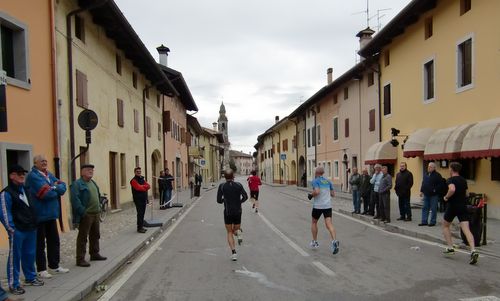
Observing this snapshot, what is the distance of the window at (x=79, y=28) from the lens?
14.6 m

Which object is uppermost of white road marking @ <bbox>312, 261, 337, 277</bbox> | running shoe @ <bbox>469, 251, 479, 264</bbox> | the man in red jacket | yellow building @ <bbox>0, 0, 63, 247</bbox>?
yellow building @ <bbox>0, 0, 63, 247</bbox>

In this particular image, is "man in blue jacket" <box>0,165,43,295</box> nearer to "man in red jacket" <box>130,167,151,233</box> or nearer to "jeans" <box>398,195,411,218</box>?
"man in red jacket" <box>130,167,151,233</box>

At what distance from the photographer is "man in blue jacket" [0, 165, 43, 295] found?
612 cm

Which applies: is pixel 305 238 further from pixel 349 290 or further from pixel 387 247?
pixel 349 290

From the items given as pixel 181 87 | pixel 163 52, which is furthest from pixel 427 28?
pixel 163 52

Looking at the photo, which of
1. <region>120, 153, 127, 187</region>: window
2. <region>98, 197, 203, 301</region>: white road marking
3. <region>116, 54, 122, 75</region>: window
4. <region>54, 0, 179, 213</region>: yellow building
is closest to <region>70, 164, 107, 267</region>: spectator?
<region>98, 197, 203, 301</region>: white road marking

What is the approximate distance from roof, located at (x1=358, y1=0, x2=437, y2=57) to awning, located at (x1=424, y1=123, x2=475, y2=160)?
4.76 metres

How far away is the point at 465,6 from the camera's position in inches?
610

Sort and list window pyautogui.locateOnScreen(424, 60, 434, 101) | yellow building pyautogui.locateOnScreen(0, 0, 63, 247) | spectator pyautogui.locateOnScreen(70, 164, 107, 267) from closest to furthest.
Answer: spectator pyautogui.locateOnScreen(70, 164, 107, 267) → yellow building pyautogui.locateOnScreen(0, 0, 63, 247) → window pyautogui.locateOnScreen(424, 60, 434, 101)

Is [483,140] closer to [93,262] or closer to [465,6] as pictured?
[465,6]

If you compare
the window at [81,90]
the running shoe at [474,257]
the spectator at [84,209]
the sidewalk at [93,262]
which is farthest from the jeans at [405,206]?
the window at [81,90]

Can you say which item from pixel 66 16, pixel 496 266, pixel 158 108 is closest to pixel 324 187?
pixel 496 266

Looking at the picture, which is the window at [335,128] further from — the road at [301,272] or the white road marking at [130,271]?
the white road marking at [130,271]

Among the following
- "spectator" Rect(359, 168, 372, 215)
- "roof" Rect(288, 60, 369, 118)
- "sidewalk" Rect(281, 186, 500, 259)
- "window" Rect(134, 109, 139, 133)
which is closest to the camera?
"sidewalk" Rect(281, 186, 500, 259)
